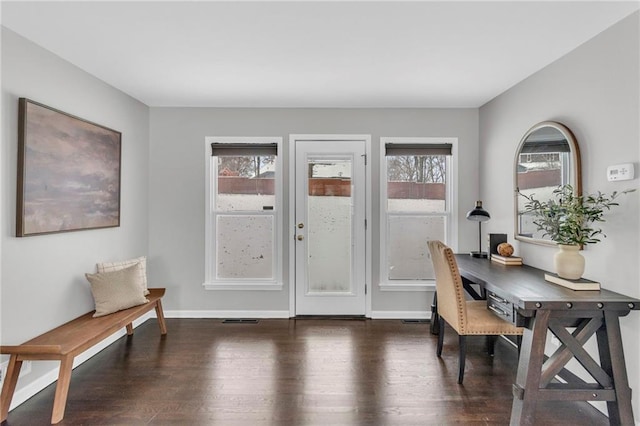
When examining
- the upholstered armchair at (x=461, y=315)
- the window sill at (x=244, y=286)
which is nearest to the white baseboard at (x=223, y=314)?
the window sill at (x=244, y=286)

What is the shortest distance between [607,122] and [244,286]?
3376mm

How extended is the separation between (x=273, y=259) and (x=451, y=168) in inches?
88.4

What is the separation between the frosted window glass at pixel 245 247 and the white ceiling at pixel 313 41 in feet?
4.56

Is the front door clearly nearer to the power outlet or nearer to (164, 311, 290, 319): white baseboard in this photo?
(164, 311, 290, 319): white baseboard

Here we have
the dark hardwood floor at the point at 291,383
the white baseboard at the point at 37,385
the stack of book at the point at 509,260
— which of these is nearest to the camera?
the dark hardwood floor at the point at 291,383

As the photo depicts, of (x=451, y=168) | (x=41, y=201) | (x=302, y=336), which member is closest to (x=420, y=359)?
(x=302, y=336)

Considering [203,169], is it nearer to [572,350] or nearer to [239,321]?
[239,321]

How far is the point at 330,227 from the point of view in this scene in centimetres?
366

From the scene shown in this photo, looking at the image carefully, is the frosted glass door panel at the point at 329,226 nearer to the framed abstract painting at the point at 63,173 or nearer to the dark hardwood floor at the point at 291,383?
the dark hardwood floor at the point at 291,383

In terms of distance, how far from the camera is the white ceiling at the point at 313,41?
182 cm

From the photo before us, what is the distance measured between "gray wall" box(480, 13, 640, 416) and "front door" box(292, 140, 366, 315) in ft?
5.38

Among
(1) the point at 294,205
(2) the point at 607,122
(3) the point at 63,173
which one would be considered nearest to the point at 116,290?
(3) the point at 63,173

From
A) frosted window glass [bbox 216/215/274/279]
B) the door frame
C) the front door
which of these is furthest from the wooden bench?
the front door

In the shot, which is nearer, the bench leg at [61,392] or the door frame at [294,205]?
the bench leg at [61,392]
